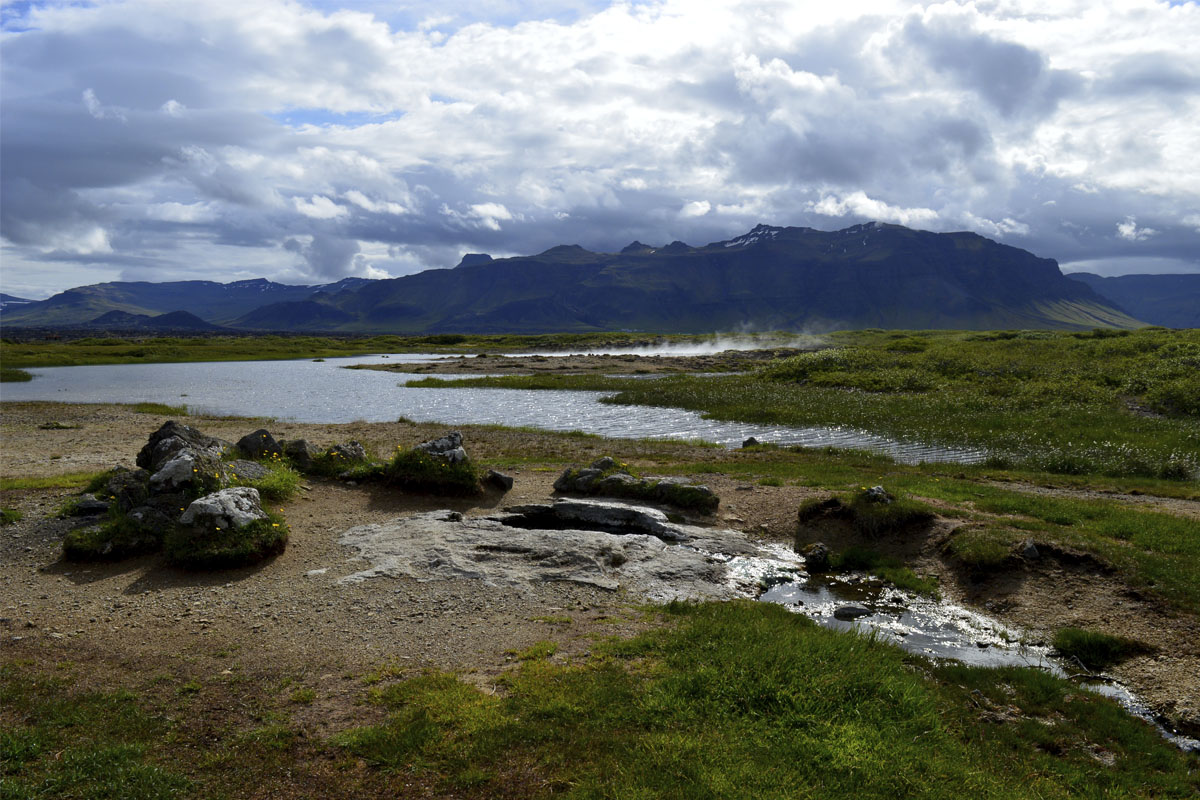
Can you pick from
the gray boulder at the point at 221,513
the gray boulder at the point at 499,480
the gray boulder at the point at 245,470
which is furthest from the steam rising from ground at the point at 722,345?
the gray boulder at the point at 221,513

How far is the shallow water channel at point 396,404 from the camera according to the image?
42.3 metres

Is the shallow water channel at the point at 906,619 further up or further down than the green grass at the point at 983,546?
further down

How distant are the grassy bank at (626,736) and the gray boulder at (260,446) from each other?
48.7ft

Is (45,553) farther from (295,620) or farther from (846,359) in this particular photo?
(846,359)

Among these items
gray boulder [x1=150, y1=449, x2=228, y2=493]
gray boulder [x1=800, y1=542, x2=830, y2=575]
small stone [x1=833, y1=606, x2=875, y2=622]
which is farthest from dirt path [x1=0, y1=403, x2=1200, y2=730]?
small stone [x1=833, y1=606, x2=875, y2=622]

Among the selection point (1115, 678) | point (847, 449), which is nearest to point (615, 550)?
point (1115, 678)

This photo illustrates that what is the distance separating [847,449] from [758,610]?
24.6 meters

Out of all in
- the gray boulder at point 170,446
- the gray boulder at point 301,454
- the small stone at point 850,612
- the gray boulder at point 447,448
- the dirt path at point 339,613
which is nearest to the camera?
the dirt path at point 339,613

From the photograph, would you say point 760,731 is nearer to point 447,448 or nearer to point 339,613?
point 339,613

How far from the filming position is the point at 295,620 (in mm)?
13297

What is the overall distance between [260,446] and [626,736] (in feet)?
71.9

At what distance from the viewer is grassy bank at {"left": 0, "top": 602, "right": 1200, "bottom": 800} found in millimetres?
8242

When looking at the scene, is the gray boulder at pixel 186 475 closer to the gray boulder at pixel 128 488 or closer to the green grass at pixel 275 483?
the gray boulder at pixel 128 488

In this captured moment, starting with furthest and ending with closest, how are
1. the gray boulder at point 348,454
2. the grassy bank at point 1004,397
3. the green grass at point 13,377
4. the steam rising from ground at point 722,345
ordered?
1. the steam rising from ground at point 722,345
2. the green grass at point 13,377
3. the grassy bank at point 1004,397
4. the gray boulder at point 348,454
